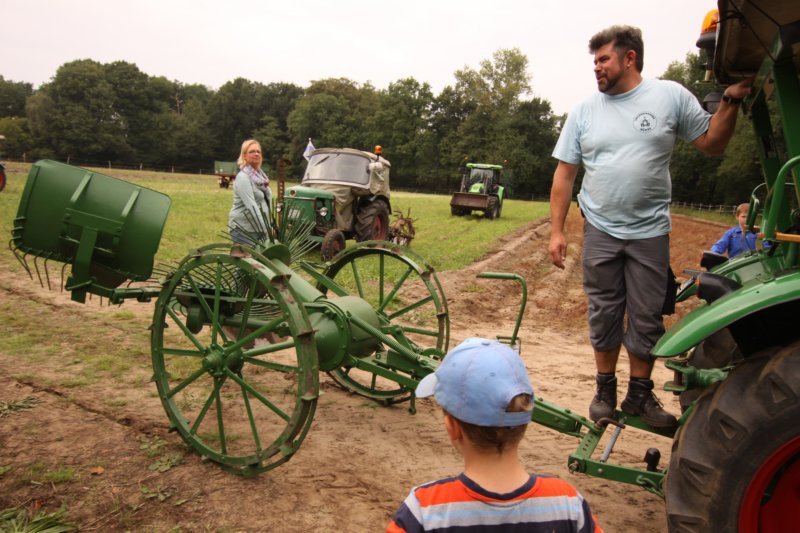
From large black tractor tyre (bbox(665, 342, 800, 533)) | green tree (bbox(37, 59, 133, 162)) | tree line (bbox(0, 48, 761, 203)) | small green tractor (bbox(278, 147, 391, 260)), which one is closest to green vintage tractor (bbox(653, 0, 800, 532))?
large black tractor tyre (bbox(665, 342, 800, 533))

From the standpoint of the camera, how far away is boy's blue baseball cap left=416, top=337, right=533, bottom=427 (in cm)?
133

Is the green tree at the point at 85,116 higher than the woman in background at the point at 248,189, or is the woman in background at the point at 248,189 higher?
the green tree at the point at 85,116

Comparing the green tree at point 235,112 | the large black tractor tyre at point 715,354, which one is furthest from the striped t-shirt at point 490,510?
the green tree at point 235,112

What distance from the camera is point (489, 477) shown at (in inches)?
53.7

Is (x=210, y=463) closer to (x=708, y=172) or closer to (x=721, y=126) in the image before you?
(x=721, y=126)

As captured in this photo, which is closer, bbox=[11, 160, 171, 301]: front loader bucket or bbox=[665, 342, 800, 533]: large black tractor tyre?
bbox=[665, 342, 800, 533]: large black tractor tyre

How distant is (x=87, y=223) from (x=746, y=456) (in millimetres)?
3571

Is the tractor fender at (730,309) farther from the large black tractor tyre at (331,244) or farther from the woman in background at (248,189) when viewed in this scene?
the large black tractor tyre at (331,244)

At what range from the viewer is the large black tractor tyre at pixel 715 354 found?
3.05 meters

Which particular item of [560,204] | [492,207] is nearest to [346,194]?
[560,204]

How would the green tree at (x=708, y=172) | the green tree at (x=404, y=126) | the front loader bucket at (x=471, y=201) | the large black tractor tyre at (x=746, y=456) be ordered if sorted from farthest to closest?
the green tree at (x=404, y=126), the green tree at (x=708, y=172), the front loader bucket at (x=471, y=201), the large black tractor tyre at (x=746, y=456)

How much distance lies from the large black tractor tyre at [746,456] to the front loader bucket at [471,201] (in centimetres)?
2176

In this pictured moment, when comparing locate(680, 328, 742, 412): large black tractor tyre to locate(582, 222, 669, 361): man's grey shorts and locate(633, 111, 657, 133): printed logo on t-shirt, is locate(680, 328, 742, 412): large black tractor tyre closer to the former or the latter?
locate(582, 222, 669, 361): man's grey shorts

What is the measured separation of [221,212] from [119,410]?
15.5 m
